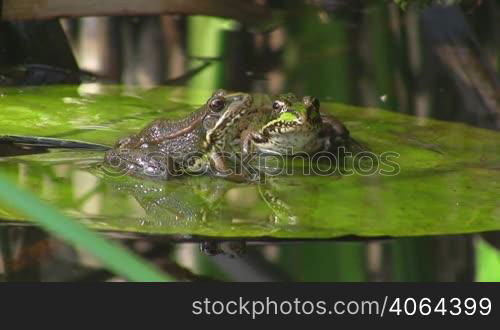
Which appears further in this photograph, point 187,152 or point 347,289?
point 187,152

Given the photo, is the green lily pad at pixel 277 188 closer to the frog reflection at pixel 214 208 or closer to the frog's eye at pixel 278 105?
the frog reflection at pixel 214 208

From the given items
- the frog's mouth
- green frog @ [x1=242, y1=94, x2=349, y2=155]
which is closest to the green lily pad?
green frog @ [x1=242, y1=94, x2=349, y2=155]

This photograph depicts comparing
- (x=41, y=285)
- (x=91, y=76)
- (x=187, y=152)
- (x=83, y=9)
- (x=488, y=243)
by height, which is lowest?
(x=41, y=285)

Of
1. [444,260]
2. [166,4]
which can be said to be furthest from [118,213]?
[166,4]

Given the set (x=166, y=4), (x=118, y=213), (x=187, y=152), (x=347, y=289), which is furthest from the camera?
(x=166, y=4)

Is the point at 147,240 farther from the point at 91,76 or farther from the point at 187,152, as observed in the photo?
the point at 91,76
